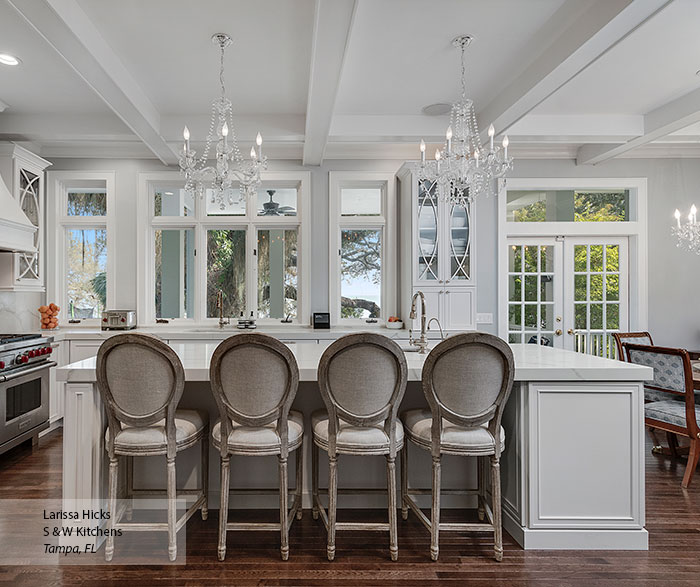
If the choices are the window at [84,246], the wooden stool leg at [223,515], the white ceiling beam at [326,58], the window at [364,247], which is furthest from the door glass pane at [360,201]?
the wooden stool leg at [223,515]

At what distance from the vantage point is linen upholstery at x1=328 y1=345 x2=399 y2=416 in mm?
2129

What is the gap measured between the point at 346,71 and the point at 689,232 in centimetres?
389

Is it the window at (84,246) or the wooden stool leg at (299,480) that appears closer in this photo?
the wooden stool leg at (299,480)

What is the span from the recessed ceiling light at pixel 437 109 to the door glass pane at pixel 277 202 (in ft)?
5.93

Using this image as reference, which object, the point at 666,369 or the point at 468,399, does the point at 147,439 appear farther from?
the point at 666,369

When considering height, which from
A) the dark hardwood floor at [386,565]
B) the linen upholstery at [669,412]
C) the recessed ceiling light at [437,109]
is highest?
the recessed ceiling light at [437,109]

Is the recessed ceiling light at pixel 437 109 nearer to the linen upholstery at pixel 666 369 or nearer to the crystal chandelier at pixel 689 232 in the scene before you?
the crystal chandelier at pixel 689 232

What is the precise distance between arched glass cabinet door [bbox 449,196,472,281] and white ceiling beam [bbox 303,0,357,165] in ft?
5.04

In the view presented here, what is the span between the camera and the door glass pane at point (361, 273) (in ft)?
17.1

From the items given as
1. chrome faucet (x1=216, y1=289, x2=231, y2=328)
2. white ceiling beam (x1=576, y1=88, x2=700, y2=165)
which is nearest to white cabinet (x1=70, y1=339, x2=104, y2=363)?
chrome faucet (x1=216, y1=289, x2=231, y2=328)

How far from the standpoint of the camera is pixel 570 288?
5148 mm

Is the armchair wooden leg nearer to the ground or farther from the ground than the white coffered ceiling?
nearer to the ground

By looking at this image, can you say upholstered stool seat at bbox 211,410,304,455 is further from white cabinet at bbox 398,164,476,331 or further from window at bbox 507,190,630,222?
window at bbox 507,190,630,222

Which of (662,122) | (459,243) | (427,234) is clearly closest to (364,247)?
(427,234)
